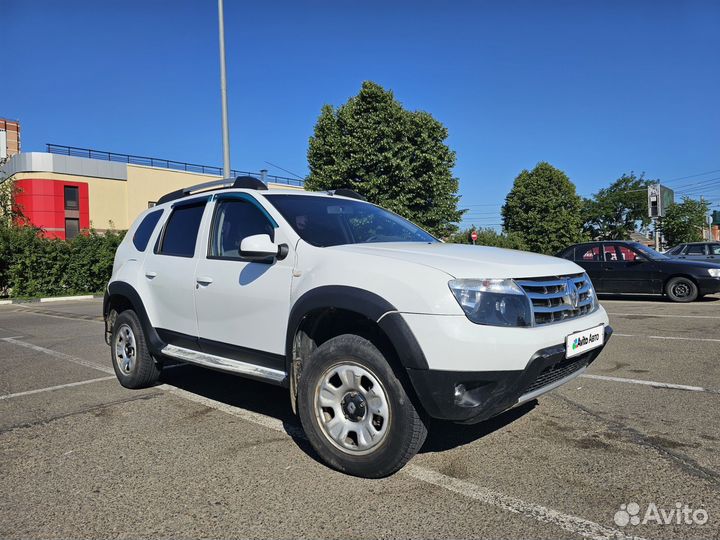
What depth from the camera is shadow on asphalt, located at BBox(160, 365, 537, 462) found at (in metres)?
3.68

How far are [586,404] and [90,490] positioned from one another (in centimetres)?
366

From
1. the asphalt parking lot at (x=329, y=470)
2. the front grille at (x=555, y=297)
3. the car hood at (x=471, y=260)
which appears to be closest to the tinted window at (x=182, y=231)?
the asphalt parking lot at (x=329, y=470)

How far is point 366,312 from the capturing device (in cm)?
300

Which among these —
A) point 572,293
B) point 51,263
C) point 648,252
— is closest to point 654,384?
point 572,293

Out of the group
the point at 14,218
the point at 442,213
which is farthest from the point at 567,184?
the point at 14,218

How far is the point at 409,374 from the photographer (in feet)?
9.34

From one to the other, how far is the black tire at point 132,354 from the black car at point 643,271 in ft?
37.4

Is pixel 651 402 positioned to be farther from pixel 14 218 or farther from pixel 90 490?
pixel 14 218

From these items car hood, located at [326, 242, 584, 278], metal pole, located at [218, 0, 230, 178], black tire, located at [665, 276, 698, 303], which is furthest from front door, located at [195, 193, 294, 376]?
black tire, located at [665, 276, 698, 303]

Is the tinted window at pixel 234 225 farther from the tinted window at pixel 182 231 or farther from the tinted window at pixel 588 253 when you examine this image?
the tinted window at pixel 588 253

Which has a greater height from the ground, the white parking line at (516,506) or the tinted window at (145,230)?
the tinted window at (145,230)

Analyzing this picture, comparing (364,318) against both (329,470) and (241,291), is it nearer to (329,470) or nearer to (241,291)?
(329,470)

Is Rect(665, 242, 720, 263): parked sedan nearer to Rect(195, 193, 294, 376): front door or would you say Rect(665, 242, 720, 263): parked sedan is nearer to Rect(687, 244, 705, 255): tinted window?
Rect(687, 244, 705, 255): tinted window

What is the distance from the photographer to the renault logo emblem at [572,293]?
3.37 m
